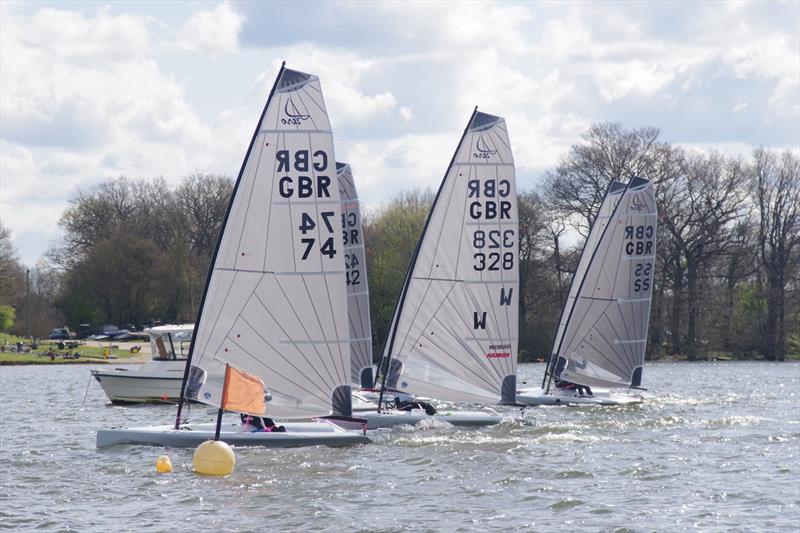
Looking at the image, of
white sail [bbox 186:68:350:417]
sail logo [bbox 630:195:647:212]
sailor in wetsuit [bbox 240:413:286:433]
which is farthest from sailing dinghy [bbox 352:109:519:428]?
sail logo [bbox 630:195:647:212]

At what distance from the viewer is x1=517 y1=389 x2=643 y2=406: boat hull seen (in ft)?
112

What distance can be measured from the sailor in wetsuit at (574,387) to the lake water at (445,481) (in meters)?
3.03

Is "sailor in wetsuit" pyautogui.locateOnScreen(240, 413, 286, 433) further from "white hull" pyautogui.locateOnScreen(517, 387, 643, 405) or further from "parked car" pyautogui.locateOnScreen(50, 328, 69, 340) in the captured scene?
"parked car" pyautogui.locateOnScreen(50, 328, 69, 340)

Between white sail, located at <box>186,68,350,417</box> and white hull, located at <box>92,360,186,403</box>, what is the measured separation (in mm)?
14600

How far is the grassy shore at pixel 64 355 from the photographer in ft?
206

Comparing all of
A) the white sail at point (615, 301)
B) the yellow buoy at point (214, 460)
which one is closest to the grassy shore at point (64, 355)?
the white sail at point (615, 301)

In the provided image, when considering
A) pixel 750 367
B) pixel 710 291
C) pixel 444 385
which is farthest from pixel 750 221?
pixel 444 385

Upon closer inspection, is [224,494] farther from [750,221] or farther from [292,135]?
[750,221]

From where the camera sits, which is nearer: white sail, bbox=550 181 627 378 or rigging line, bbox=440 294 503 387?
rigging line, bbox=440 294 503 387

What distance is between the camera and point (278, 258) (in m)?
22.5

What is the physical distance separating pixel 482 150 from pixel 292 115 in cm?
552

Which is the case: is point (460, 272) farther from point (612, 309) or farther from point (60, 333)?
point (60, 333)

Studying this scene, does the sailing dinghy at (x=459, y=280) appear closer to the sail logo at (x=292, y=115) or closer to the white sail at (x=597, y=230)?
the sail logo at (x=292, y=115)

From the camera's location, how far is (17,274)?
91875mm
